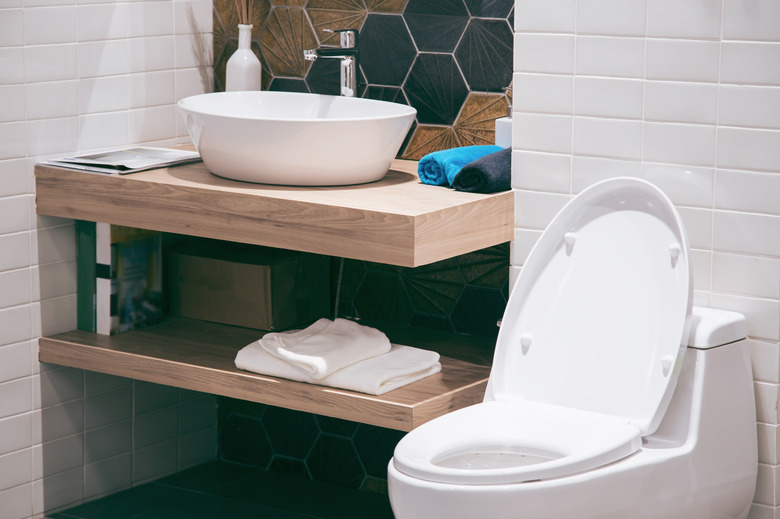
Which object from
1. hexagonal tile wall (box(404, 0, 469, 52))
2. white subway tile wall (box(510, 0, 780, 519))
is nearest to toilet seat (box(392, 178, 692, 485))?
white subway tile wall (box(510, 0, 780, 519))

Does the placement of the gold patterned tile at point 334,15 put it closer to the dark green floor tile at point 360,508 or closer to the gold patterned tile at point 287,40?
the gold patterned tile at point 287,40

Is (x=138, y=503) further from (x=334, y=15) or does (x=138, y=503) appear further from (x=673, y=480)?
(x=673, y=480)

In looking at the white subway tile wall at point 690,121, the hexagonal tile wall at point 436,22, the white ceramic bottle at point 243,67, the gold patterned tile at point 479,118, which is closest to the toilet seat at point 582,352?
the white subway tile wall at point 690,121

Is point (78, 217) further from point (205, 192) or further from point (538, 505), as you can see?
point (538, 505)

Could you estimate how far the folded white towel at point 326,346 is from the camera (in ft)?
7.95

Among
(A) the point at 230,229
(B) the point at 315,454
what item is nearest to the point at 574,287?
(A) the point at 230,229

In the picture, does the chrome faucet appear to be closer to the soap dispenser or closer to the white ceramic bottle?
the white ceramic bottle

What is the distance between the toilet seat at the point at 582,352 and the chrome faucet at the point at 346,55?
0.75 m

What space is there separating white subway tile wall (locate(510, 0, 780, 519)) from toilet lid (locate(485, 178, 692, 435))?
10cm

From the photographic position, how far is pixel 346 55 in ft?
9.06

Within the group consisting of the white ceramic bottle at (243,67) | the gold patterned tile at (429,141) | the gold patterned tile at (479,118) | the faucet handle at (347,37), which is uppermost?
the faucet handle at (347,37)

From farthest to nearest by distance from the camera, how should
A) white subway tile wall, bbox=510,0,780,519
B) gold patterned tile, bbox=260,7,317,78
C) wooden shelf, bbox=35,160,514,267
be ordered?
gold patterned tile, bbox=260,7,317,78, wooden shelf, bbox=35,160,514,267, white subway tile wall, bbox=510,0,780,519

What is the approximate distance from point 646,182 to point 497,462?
1.95 ft

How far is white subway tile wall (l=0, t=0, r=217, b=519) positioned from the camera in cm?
265
